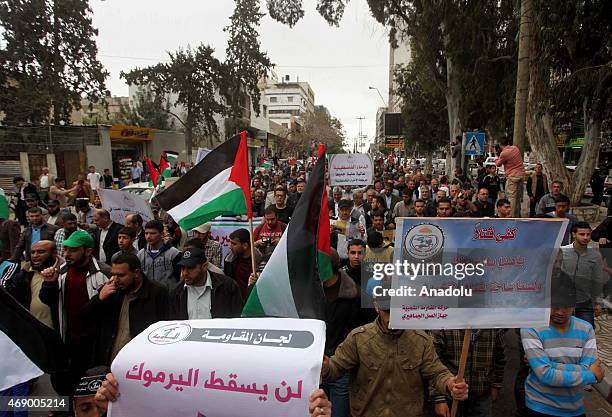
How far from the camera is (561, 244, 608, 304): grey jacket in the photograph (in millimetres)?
4255

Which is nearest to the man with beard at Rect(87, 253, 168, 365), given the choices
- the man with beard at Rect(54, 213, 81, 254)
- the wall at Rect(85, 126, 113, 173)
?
the man with beard at Rect(54, 213, 81, 254)

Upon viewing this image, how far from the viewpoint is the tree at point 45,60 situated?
24422 mm

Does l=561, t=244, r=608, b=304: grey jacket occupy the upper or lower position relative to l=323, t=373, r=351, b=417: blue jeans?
upper

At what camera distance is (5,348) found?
2455mm

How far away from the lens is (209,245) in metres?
5.57

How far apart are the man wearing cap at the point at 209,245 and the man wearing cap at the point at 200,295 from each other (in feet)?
6.30

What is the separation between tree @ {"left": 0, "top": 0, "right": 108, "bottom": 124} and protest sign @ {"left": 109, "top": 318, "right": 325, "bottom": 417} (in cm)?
2691

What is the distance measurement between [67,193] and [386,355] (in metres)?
10.4

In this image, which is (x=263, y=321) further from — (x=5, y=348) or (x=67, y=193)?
(x=67, y=193)

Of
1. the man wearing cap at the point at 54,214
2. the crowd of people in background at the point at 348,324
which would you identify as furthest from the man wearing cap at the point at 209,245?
the man wearing cap at the point at 54,214

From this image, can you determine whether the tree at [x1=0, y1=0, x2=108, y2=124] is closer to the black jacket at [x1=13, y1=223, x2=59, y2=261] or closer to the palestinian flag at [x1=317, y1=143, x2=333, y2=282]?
the black jacket at [x1=13, y1=223, x2=59, y2=261]

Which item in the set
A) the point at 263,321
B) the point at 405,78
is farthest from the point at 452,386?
the point at 405,78

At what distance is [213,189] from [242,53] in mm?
34618

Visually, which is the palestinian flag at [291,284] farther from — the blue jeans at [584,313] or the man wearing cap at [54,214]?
the man wearing cap at [54,214]
